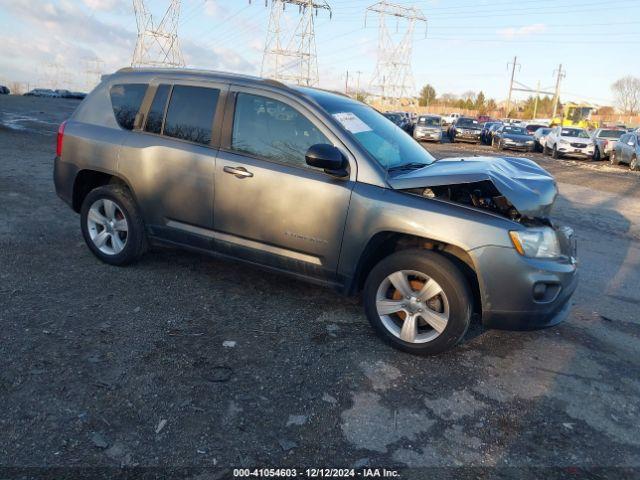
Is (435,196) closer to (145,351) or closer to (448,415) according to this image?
(448,415)

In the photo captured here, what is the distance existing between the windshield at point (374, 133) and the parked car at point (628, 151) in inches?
702

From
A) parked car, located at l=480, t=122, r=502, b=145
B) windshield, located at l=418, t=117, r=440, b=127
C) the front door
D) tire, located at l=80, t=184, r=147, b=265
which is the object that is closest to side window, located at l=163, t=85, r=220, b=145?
the front door

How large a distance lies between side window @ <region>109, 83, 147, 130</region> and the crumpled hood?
2.56 m

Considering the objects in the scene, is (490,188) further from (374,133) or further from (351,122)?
(351,122)

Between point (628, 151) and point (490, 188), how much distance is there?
1928 centimetres

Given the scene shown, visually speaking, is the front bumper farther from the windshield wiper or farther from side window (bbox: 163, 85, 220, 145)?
side window (bbox: 163, 85, 220, 145)

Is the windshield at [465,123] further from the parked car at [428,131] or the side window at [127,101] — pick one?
the side window at [127,101]

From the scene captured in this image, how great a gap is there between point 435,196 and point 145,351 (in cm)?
226

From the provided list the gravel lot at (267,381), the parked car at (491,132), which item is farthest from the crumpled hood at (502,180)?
the parked car at (491,132)

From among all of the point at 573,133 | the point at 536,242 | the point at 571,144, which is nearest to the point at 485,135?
the point at 573,133

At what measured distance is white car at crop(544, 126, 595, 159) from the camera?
22.6 metres

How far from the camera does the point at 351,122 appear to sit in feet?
13.3

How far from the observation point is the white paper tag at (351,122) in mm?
3914

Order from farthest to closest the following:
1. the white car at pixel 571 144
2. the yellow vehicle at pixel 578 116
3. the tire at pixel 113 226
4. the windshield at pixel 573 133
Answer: the yellow vehicle at pixel 578 116 → the windshield at pixel 573 133 → the white car at pixel 571 144 → the tire at pixel 113 226
